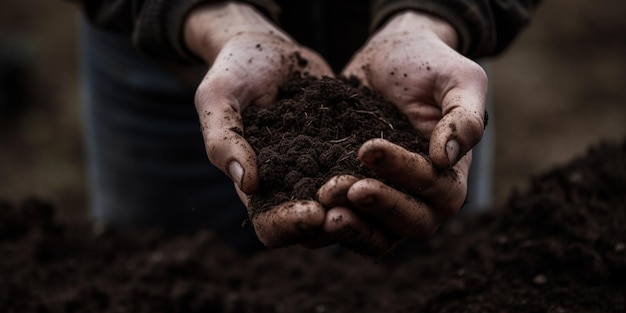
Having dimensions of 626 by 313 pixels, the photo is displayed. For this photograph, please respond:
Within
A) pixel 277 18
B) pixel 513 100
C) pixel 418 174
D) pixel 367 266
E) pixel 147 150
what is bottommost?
pixel 513 100

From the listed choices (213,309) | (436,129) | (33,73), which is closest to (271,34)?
(436,129)

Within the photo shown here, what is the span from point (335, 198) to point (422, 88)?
39 cm

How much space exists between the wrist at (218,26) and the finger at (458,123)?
0.49 metres

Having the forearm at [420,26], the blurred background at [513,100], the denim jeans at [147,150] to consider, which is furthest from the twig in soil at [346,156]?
the blurred background at [513,100]

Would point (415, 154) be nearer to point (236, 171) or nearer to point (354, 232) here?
point (354, 232)

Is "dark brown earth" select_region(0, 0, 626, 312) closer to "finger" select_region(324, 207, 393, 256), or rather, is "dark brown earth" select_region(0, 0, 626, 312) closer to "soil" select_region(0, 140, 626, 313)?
"soil" select_region(0, 140, 626, 313)

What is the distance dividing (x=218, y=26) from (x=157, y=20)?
7.0 inches

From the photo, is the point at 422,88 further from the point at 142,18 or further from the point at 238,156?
the point at 142,18

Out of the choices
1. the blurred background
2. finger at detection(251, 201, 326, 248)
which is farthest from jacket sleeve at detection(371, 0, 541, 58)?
the blurred background

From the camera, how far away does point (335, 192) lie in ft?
3.70

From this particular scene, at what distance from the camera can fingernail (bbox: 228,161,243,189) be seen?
3.98 ft

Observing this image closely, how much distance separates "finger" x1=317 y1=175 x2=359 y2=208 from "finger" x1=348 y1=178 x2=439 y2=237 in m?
0.02

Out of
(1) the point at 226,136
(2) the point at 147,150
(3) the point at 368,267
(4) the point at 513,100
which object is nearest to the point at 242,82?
(1) the point at 226,136

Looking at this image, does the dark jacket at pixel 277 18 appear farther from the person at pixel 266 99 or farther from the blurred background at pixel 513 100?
the blurred background at pixel 513 100
